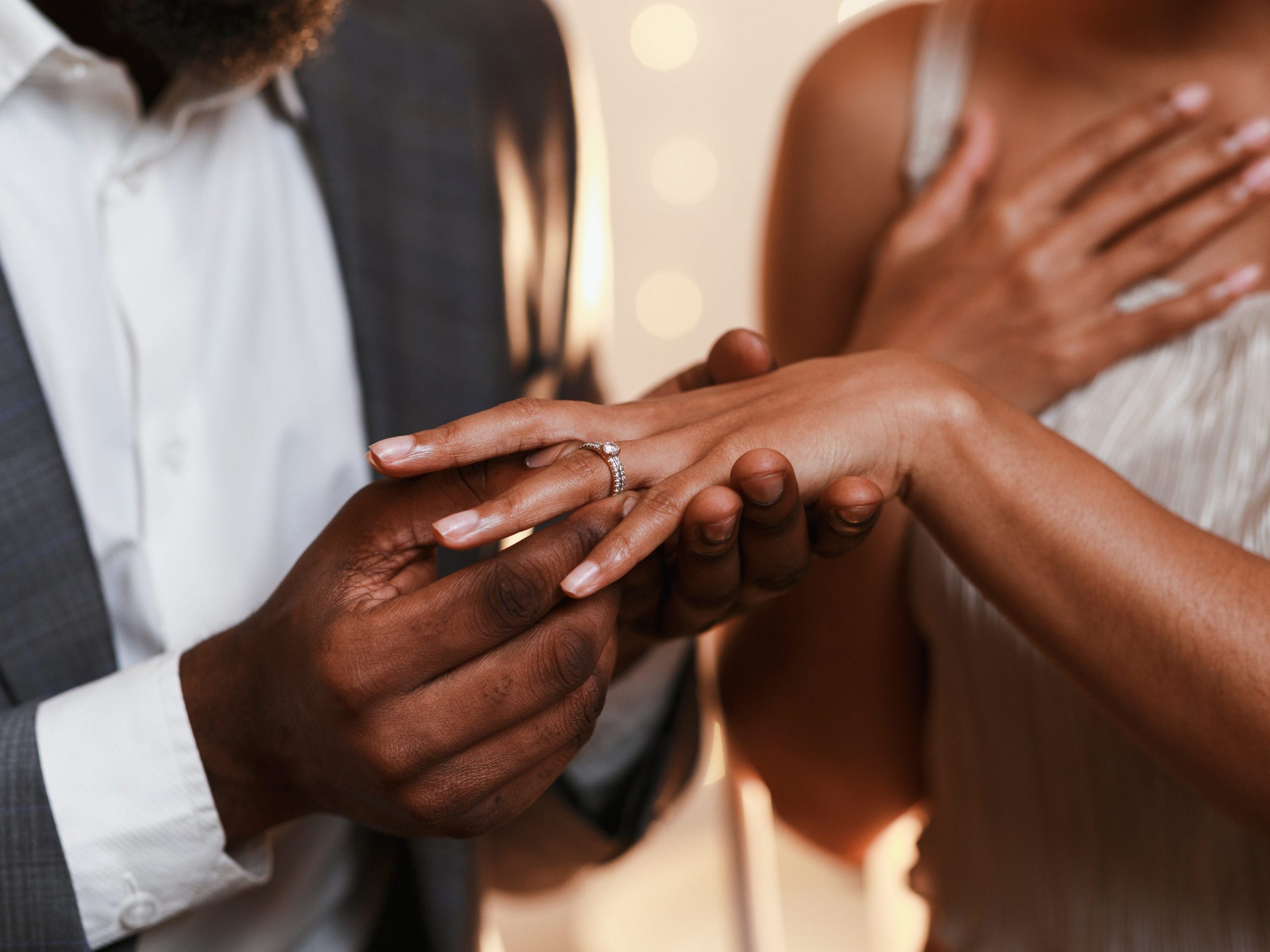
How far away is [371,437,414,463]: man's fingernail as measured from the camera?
634 millimetres

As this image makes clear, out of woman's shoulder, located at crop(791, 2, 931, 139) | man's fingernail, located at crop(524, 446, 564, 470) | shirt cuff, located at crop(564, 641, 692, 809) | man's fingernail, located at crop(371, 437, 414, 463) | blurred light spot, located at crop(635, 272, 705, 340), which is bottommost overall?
blurred light spot, located at crop(635, 272, 705, 340)

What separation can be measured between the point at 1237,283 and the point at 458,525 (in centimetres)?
82

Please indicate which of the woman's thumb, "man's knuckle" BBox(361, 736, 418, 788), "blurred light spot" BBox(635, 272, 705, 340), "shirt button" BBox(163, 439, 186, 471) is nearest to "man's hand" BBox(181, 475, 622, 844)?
"man's knuckle" BBox(361, 736, 418, 788)

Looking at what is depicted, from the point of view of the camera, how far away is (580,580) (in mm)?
626

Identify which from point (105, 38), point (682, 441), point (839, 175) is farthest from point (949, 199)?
point (105, 38)

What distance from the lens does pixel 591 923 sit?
9.14 ft

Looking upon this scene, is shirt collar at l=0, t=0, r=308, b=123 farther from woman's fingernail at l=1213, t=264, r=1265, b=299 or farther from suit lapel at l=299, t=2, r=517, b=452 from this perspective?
woman's fingernail at l=1213, t=264, r=1265, b=299

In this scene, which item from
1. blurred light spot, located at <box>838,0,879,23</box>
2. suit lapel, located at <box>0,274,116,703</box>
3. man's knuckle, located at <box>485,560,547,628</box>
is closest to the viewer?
man's knuckle, located at <box>485,560,547,628</box>

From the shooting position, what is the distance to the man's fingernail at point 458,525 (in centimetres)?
62

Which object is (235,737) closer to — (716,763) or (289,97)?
(289,97)

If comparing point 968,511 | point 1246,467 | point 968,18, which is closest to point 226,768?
point 968,511

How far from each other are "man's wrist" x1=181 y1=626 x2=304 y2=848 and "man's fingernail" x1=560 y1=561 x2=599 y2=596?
0.77 ft

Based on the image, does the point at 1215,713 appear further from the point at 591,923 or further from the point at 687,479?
the point at 591,923

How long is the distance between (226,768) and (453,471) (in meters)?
0.29
